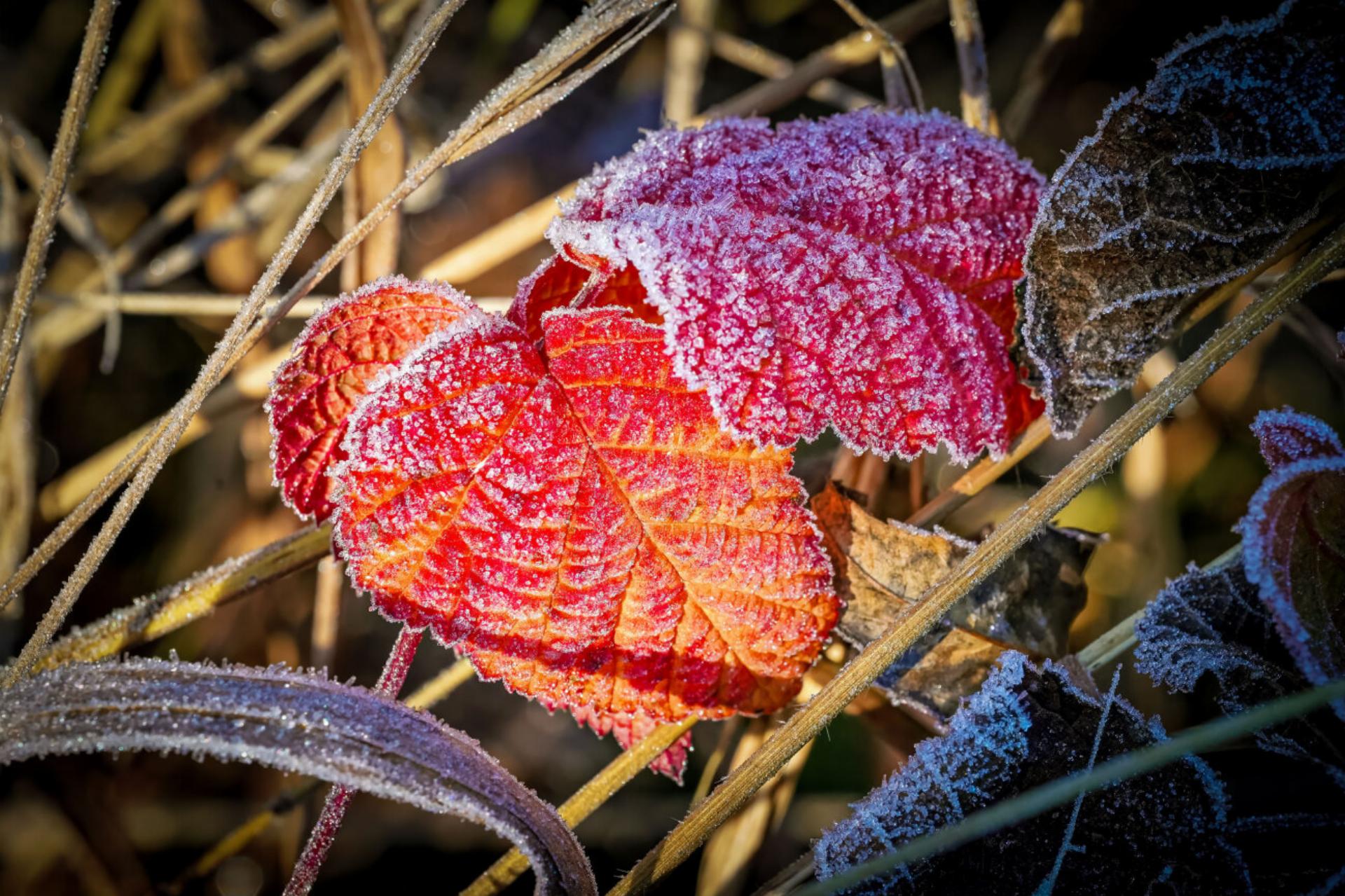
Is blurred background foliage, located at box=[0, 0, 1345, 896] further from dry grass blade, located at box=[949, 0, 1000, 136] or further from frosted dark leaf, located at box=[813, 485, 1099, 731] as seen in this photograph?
frosted dark leaf, located at box=[813, 485, 1099, 731]

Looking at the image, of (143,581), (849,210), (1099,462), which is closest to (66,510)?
(143,581)

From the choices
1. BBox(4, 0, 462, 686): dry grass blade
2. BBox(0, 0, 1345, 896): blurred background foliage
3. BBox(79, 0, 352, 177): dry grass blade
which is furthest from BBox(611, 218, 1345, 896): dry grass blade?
BBox(79, 0, 352, 177): dry grass blade

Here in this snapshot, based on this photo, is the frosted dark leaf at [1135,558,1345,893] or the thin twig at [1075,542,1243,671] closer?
the frosted dark leaf at [1135,558,1345,893]

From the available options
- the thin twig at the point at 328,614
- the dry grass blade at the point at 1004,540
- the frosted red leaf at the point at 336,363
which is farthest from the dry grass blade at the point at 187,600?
the dry grass blade at the point at 1004,540

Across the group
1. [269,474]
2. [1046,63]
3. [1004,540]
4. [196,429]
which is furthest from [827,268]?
[269,474]

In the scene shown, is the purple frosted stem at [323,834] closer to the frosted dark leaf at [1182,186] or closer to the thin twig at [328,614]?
the thin twig at [328,614]

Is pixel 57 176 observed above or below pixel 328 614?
above

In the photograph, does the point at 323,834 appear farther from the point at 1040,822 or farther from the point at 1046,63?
the point at 1046,63
